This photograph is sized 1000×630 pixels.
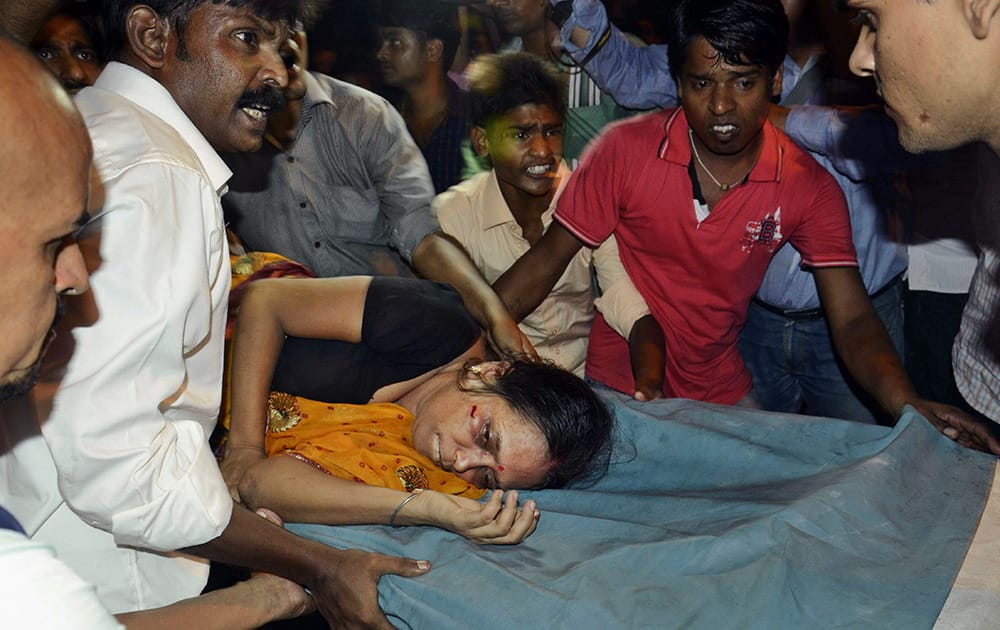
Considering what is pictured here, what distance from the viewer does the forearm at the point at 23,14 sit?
2230mm

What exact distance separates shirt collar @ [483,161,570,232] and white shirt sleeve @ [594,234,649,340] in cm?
29

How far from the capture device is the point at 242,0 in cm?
206

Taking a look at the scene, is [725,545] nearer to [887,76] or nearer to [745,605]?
[745,605]

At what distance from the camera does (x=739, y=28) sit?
2.87m

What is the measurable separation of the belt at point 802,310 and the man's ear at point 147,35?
2.06 m

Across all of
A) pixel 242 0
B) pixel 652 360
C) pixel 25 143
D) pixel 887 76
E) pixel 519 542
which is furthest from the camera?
pixel 652 360

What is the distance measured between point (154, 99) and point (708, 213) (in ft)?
5.66

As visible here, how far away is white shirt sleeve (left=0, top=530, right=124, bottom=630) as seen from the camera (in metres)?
0.86

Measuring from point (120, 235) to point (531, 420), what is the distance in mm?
1216

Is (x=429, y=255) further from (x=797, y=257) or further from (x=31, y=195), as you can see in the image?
(x=31, y=195)

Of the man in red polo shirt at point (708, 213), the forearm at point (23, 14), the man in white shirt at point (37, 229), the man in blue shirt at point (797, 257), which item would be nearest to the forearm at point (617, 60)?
the man in blue shirt at point (797, 257)

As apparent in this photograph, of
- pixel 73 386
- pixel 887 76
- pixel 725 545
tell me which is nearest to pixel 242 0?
pixel 73 386

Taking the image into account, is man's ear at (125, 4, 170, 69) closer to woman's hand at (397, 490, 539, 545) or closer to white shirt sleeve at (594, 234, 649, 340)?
woman's hand at (397, 490, 539, 545)

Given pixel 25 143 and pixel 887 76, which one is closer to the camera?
pixel 25 143
